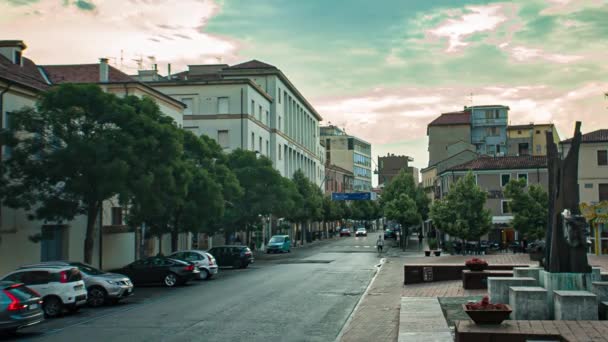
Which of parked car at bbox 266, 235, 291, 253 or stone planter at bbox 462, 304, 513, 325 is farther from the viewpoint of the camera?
parked car at bbox 266, 235, 291, 253

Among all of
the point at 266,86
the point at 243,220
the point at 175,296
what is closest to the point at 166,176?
the point at 175,296

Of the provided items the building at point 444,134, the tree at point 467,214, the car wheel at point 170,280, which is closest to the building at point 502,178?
the tree at point 467,214

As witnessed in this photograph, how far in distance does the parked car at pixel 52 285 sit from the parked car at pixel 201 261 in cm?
1322

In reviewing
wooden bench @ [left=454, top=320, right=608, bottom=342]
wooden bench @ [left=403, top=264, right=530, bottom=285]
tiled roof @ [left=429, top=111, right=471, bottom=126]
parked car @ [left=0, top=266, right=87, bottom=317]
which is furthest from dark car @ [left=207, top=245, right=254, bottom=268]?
tiled roof @ [left=429, top=111, right=471, bottom=126]

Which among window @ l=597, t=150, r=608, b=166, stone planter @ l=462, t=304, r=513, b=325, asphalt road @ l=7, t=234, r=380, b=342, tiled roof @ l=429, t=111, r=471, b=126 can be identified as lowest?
asphalt road @ l=7, t=234, r=380, b=342

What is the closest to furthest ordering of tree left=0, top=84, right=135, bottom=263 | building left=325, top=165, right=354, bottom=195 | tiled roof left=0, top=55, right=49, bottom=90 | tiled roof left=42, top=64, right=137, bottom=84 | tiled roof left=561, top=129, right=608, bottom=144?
tree left=0, top=84, right=135, bottom=263
tiled roof left=0, top=55, right=49, bottom=90
tiled roof left=42, top=64, right=137, bottom=84
tiled roof left=561, top=129, right=608, bottom=144
building left=325, top=165, right=354, bottom=195

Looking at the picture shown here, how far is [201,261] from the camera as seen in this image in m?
35.2

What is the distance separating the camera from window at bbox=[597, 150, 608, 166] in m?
57.0

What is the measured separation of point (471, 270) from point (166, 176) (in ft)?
44.9

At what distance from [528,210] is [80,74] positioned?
1428 inches

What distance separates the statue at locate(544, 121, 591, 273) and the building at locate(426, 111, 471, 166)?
83.4m

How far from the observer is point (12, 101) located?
3106 cm

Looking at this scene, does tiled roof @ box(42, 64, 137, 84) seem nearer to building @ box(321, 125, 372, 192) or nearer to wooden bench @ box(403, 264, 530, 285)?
wooden bench @ box(403, 264, 530, 285)

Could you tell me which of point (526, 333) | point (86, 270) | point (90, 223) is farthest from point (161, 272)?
point (526, 333)
